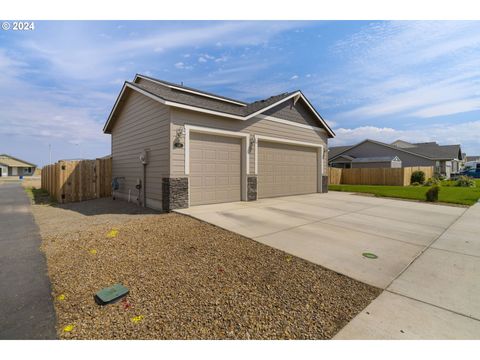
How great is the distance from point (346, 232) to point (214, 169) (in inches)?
195

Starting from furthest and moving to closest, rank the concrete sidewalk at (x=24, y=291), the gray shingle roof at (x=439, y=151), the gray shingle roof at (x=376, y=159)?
the gray shingle roof at (x=439, y=151) < the gray shingle roof at (x=376, y=159) < the concrete sidewalk at (x=24, y=291)

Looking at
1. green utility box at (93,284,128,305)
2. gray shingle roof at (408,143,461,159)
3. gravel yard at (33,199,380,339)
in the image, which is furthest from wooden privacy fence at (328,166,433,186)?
green utility box at (93,284,128,305)

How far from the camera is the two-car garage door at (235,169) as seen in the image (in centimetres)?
779

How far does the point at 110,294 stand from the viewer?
2.50 metres

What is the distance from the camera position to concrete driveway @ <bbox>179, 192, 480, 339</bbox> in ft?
7.11

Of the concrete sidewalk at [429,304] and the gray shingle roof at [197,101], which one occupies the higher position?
the gray shingle roof at [197,101]

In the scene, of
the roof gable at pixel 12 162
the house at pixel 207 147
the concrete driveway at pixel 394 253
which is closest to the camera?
the concrete driveway at pixel 394 253

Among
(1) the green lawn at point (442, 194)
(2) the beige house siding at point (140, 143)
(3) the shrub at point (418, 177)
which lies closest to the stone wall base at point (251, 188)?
(2) the beige house siding at point (140, 143)

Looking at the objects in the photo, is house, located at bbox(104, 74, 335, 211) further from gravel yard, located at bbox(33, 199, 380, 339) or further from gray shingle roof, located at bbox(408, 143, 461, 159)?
gray shingle roof, located at bbox(408, 143, 461, 159)

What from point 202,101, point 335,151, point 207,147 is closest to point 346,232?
point 207,147

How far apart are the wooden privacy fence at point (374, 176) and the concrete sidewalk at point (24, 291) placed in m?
21.2

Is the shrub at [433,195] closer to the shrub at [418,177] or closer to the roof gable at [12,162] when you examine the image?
the shrub at [418,177]

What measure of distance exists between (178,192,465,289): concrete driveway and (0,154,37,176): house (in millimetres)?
59116
